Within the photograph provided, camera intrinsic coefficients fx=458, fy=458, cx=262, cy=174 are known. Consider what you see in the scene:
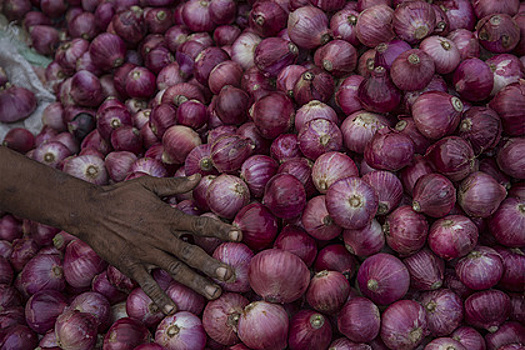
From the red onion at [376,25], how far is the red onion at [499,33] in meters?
Result: 0.42

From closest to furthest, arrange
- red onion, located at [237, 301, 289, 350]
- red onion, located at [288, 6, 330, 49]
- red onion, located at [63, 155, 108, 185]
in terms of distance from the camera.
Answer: red onion, located at [237, 301, 289, 350]
red onion, located at [288, 6, 330, 49]
red onion, located at [63, 155, 108, 185]

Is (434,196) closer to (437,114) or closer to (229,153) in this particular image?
(437,114)

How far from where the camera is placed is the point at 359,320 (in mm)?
1612

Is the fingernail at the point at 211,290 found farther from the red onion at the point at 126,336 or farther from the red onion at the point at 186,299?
the red onion at the point at 126,336

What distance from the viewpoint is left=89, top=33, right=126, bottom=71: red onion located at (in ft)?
9.36

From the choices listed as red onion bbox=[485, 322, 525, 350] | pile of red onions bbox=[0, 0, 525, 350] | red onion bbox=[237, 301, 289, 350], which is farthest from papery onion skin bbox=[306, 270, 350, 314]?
red onion bbox=[485, 322, 525, 350]

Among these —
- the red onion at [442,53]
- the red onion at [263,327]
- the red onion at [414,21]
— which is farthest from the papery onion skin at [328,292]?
the red onion at [414,21]

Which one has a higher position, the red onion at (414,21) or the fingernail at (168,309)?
the red onion at (414,21)

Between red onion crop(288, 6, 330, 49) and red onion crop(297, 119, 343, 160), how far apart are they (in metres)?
0.55

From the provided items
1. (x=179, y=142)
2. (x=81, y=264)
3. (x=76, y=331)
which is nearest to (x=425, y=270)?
(x=179, y=142)

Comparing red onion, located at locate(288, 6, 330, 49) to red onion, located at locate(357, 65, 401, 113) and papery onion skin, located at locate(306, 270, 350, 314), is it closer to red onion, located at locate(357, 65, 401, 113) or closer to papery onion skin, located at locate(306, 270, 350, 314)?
red onion, located at locate(357, 65, 401, 113)

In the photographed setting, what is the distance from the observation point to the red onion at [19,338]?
193 cm

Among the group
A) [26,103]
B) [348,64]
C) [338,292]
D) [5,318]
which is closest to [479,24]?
[348,64]

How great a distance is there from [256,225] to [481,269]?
33.5 inches
